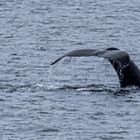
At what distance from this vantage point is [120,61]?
134 ft

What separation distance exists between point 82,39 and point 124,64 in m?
18.6

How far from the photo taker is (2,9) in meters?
77.1

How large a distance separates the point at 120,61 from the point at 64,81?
5.25 m

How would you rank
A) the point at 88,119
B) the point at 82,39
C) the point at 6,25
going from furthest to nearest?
the point at 6,25 → the point at 82,39 → the point at 88,119

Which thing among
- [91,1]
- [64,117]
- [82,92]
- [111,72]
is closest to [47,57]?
[111,72]

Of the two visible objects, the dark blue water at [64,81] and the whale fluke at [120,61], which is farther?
the whale fluke at [120,61]

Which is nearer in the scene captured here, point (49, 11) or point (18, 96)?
point (18, 96)

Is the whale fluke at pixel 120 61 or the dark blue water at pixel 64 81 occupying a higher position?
the whale fluke at pixel 120 61

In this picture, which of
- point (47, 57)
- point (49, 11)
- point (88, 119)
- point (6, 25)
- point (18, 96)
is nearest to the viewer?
point (88, 119)

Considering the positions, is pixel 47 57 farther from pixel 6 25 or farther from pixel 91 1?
pixel 91 1

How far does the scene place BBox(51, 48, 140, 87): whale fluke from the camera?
4053cm

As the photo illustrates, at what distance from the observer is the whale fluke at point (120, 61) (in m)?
40.5

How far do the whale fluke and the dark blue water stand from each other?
43 centimetres

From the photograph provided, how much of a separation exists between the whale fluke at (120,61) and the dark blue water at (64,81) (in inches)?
16.8
